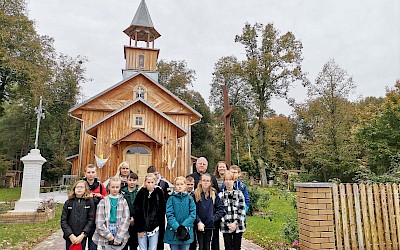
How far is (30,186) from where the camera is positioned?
9.20m

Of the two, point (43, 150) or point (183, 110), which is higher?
point (183, 110)

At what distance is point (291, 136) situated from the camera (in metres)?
37.1

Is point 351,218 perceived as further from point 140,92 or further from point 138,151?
point 140,92

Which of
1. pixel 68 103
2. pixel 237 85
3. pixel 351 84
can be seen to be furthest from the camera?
pixel 237 85

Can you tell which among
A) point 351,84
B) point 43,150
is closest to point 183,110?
point 351,84

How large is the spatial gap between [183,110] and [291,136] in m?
22.0

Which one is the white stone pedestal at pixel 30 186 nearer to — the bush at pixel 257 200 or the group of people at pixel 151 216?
the group of people at pixel 151 216

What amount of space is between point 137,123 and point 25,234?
9.36 meters

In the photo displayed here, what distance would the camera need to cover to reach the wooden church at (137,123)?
14625 millimetres

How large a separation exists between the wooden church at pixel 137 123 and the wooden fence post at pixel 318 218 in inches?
406

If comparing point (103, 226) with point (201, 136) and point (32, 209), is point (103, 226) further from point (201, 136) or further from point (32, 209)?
point (201, 136)

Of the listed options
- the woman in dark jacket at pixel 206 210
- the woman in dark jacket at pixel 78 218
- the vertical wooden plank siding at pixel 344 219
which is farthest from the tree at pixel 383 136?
the woman in dark jacket at pixel 78 218

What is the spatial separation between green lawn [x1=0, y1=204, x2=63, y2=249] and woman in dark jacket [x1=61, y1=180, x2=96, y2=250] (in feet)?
8.36

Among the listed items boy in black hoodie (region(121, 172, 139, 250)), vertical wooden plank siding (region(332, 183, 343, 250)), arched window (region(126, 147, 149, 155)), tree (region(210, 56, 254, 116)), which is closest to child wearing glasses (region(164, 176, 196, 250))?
boy in black hoodie (region(121, 172, 139, 250))
